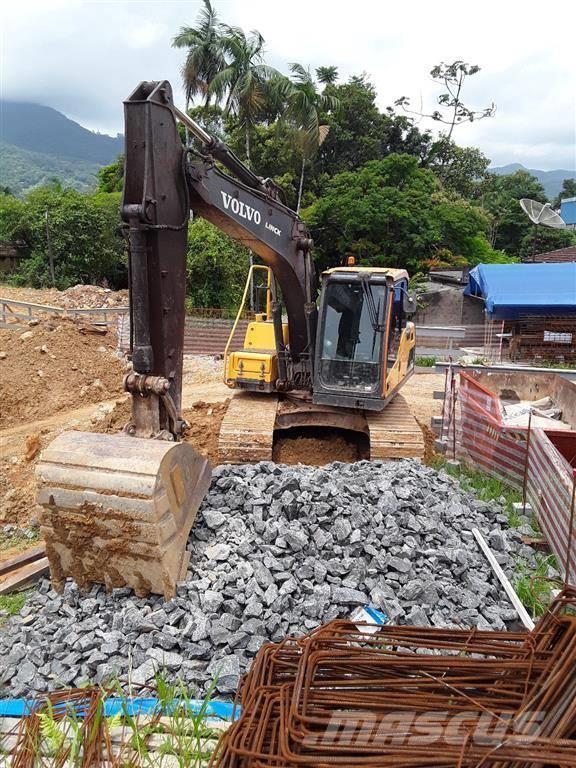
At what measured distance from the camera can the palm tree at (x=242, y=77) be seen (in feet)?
65.5

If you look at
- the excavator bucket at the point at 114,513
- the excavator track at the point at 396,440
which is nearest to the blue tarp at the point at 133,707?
the excavator bucket at the point at 114,513

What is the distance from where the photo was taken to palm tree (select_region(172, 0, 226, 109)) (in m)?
20.7

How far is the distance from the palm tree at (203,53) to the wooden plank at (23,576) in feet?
63.9

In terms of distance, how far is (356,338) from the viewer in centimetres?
690

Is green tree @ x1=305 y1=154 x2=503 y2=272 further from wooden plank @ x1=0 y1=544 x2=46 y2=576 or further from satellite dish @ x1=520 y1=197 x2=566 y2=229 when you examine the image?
wooden plank @ x1=0 y1=544 x2=46 y2=576

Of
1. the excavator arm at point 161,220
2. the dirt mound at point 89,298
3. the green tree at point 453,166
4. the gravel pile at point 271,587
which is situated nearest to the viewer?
the gravel pile at point 271,587

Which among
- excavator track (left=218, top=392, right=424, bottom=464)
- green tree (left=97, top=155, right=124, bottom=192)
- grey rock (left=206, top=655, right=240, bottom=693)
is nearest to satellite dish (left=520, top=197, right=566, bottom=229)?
green tree (left=97, top=155, right=124, bottom=192)

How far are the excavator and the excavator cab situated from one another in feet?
0.05

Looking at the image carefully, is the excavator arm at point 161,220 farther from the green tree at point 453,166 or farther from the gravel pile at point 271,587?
the green tree at point 453,166

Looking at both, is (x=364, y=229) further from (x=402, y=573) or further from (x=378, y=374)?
(x=402, y=573)

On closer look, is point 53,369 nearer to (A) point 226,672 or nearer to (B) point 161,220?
(B) point 161,220

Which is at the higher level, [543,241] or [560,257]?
[543,241]

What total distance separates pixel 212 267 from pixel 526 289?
31.8 feet

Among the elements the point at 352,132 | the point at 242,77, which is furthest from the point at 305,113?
the point at 352,132
